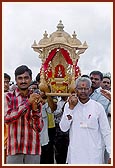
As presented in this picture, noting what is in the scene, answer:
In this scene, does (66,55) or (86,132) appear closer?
(86,132)

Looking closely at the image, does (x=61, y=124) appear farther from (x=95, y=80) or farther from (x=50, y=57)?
(x=50, y=57)

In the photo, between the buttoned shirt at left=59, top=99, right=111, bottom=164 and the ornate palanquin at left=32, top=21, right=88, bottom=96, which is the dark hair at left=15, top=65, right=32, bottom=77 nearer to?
the buttoned shirt at left=59, top=99, right=111, bottom=164

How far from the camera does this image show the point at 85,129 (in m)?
4.20

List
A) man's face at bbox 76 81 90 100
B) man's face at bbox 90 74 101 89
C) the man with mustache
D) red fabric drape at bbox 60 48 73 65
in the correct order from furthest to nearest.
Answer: red fabric drape at bbox 60 48 73 65
man's face at bbox 90 74 101 89
man's face at bbox 76 81 90 100
the man with mustache

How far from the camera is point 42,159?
18.4 ft

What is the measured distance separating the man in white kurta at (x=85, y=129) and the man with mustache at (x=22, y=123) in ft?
1.27

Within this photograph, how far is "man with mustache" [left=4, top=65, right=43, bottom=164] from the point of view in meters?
3.98

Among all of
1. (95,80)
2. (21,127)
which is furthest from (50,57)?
(21,127)

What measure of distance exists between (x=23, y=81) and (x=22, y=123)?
442 millimetres

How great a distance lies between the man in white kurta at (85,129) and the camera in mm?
4191

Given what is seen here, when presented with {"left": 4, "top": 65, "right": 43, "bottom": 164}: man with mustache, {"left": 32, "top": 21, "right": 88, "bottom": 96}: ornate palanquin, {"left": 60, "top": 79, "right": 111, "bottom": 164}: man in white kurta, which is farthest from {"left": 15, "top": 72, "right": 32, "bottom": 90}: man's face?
{"left": 32, "top": 21, "right": 88, "bottom": 96}: ornate palanquin

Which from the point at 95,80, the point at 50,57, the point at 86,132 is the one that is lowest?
the point at 86,132

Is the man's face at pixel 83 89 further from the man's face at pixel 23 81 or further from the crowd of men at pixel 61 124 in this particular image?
the man's face at pixel 23 81

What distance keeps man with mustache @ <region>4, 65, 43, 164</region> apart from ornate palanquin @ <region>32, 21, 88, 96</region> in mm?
1098
